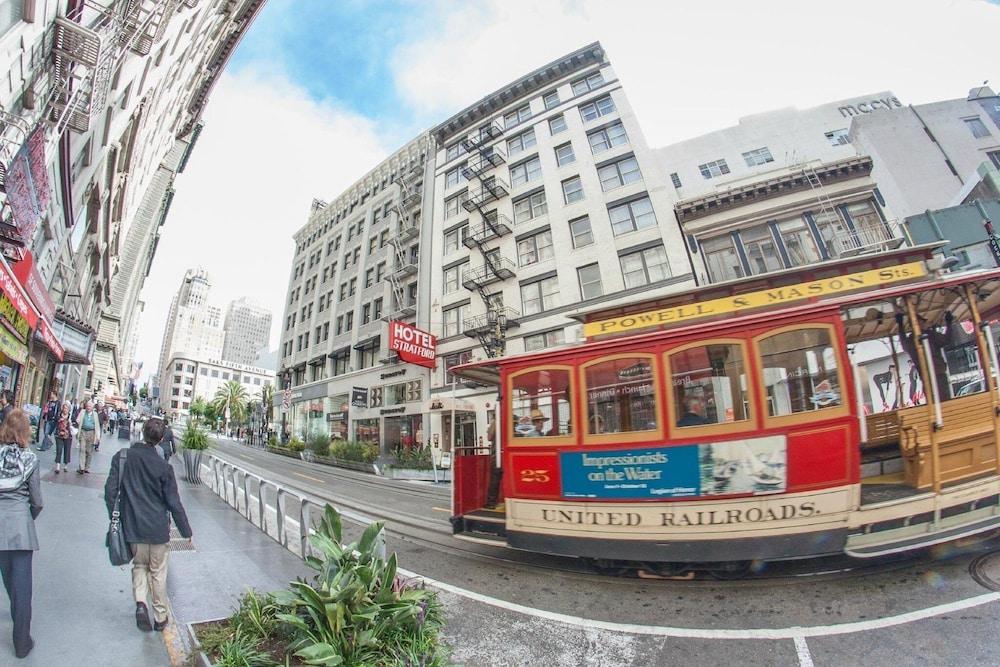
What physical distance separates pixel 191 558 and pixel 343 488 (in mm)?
9301

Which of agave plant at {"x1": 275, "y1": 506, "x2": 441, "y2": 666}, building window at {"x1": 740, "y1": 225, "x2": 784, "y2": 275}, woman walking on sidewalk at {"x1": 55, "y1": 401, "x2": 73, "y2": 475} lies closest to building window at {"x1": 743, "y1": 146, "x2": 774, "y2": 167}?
building window at {"x1": 740, "y1": 225, "x2": 784, "y2": 275}

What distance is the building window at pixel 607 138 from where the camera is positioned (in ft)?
83.0

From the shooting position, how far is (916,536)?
4.43 meters

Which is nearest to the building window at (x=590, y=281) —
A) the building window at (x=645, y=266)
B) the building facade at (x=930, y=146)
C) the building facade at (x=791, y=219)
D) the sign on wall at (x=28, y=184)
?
the building window at (x=645, y=266)

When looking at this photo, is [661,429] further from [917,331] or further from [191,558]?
[191,558]

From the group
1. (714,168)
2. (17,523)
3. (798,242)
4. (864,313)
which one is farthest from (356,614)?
(714,168)

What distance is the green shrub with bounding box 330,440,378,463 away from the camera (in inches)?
944

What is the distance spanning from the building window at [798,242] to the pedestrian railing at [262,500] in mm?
22514

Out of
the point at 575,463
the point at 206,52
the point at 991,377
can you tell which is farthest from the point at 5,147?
the point at 206,52

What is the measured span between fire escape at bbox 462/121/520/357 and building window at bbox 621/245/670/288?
22.1 ft

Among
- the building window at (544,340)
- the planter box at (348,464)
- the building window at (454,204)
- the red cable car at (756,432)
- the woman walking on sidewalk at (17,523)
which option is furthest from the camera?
the building window at (454,204)

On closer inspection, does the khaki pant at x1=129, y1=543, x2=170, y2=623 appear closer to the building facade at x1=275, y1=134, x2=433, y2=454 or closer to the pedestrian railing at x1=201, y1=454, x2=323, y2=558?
the pedestrian railing at x1=201, y1=454, x2=323, y2=558

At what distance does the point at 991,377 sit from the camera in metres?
4.73

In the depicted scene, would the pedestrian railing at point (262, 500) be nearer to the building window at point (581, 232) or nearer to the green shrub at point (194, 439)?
the green shrub at point (194, 439)
